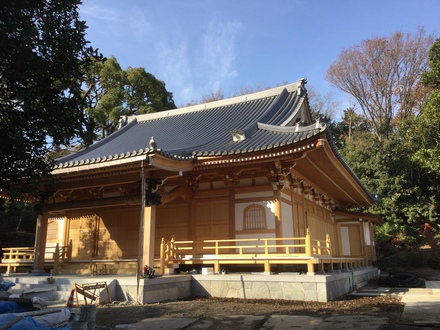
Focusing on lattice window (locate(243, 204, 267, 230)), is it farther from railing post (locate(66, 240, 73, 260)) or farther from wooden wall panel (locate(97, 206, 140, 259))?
railing post (locate(66, 240, 73, 260))

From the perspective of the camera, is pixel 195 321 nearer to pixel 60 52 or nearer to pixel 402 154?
pixel 60 52

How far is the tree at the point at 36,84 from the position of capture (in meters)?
4.77

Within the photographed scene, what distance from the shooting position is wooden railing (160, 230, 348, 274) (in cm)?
970

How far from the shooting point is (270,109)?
50.3ft

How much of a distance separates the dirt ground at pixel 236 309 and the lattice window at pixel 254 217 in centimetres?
256

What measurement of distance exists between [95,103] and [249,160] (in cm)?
2369

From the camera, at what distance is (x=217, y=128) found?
49.3ft

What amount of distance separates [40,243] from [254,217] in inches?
295

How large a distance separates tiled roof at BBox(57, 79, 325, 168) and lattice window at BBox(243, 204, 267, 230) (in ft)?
6.62

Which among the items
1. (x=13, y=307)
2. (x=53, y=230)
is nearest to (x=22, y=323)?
(x=13, y=307)

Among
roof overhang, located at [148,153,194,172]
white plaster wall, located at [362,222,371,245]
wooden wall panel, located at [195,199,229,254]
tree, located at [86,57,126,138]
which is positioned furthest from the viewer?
tree, located at [86,57,126,138]

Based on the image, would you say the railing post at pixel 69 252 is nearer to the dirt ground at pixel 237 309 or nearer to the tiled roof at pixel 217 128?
the tiled roof at pixel 217 128

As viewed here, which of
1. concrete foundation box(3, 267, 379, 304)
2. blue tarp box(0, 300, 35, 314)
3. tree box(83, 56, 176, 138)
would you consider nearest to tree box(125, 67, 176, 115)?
tree box(83, 56, 176, 138)

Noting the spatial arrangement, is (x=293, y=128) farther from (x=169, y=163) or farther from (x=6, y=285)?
(x=6, y=285)
